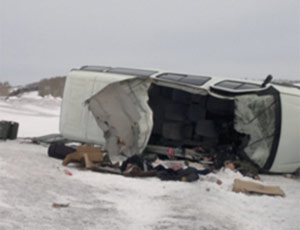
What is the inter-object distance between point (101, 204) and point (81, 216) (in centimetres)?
60

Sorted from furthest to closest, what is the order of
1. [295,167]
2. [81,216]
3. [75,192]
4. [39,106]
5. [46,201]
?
[39,106] → [295,167] → [75,192] → [46,201] → [81,216]

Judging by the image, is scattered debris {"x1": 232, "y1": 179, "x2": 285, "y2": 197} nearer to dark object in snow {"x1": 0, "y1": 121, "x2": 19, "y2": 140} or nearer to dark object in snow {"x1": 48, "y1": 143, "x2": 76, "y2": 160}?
dark object in snow {"x1": 48, "y1": 143, "x2": 76, "y2": 160}

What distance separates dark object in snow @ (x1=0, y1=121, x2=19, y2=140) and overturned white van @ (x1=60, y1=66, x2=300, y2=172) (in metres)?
1.74

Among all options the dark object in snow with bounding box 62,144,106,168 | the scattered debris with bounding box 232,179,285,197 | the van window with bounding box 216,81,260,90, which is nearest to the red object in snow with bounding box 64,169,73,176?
the dark object in snow with bounding box 62,144,106,168

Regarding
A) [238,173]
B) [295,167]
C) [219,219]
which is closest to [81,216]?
[219,219]

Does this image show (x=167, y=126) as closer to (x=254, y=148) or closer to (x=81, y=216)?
(x=254, y=148)

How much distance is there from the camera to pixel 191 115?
30.5 ft

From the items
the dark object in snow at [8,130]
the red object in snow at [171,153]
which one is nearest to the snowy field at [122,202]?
the red object in snow at [171,153]

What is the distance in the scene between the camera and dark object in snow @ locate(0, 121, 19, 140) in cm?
1003

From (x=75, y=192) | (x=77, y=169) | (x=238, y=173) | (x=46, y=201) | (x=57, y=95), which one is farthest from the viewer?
(x=57, y=95)

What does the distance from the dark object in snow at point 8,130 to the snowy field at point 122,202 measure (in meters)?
3.39

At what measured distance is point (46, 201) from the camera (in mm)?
4359

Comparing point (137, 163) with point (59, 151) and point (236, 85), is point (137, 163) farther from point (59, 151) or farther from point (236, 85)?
point (236, 85)

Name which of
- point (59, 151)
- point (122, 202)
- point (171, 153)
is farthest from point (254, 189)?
point (59, 151)
